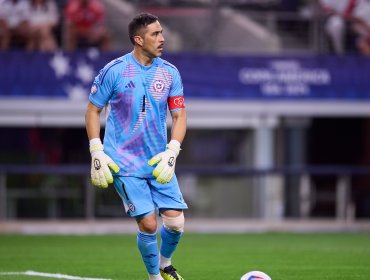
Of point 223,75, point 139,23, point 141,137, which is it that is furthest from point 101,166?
point 223,75

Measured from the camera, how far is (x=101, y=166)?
8414 millimetres

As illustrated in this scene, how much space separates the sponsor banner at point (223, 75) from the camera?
18406mm

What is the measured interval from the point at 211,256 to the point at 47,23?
733cm

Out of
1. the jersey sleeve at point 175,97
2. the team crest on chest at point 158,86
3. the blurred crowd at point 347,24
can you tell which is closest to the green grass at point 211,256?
the jersey sleeve at point 175,97

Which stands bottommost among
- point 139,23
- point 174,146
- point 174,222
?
point 174,222

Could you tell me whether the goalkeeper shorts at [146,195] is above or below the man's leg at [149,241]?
above

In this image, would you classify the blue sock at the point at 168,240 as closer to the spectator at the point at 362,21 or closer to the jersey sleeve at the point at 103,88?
the jersey sleeve at the point at 103,88

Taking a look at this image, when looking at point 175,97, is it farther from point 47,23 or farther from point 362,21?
point 362,21

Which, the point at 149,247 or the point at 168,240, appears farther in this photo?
the point at 168,240

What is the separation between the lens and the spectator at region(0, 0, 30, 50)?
18500mm

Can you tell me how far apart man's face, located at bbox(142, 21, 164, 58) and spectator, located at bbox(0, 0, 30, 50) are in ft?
33.9

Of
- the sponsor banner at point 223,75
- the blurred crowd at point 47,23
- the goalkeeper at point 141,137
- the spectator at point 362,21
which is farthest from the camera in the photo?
the spectator at point 362,21

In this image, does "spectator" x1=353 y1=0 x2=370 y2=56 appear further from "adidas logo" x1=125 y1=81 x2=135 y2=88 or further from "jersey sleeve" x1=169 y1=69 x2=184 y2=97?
"adidas logo" x1=125 y1=81 x2=135 y2=88

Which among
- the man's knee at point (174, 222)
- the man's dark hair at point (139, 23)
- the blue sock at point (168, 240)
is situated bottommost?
the blue sock at point (168, 240)
